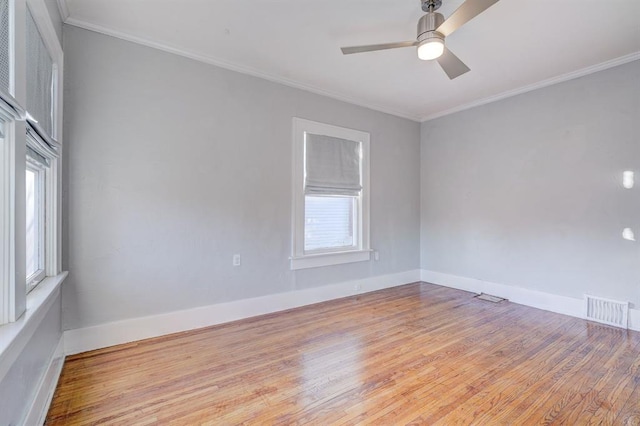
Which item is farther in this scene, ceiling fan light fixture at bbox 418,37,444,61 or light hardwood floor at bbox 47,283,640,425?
ceiling fan light fixture at bbox 418,37,444,61

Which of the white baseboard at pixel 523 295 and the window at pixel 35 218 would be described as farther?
the white baseboard at pixel 523 295

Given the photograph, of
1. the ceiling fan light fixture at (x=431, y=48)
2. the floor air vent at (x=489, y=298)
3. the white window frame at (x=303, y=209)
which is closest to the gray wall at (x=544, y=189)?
the floor air vent at (x=489, y=298)

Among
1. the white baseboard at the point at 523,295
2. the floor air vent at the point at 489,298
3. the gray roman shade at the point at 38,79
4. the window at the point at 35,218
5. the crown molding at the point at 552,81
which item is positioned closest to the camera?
the gray roman shade at the point at 38,79

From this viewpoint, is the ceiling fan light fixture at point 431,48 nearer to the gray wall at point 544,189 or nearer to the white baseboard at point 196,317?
the gray wall at point 544,189

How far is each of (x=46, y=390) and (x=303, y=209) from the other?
271cm

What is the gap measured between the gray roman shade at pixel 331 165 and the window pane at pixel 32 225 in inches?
99.9

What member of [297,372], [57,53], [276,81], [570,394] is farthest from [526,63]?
[57,53]

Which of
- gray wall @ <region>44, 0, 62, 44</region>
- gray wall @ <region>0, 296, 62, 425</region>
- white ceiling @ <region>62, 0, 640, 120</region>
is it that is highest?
white ceiling @ <region>62, 0, 640, 120</region>

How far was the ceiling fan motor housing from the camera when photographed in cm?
218

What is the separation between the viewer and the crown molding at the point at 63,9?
232cm

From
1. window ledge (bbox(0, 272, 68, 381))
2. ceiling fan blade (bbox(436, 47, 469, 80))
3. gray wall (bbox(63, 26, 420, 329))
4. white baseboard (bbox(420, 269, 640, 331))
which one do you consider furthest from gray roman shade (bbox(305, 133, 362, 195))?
window ledge (bbox(0, 272, 68, 381))

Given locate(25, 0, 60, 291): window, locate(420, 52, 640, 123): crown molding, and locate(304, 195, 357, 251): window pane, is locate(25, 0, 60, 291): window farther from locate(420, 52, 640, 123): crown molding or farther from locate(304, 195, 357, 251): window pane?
locate(420, 52, 640, 123): crown molding

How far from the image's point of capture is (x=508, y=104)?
161 inches

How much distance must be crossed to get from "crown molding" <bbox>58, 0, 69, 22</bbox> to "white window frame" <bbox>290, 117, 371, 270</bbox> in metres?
2.21
